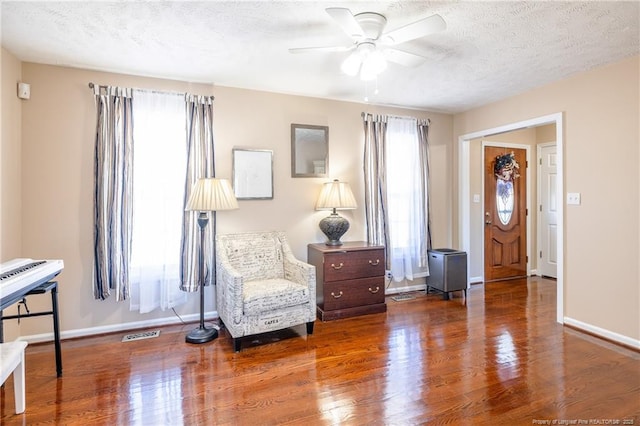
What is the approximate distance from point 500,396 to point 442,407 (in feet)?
1.33

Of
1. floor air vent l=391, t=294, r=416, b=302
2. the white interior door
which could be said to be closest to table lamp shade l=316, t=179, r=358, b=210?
floor air vent l=391, t=294, r=416, b=302

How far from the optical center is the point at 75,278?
301cm

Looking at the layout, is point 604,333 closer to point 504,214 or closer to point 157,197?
point 504,214

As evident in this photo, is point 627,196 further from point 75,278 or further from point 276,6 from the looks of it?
point 75,278

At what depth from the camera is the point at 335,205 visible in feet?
11.9

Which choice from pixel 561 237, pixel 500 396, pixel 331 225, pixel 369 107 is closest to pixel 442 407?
pixel 500 396

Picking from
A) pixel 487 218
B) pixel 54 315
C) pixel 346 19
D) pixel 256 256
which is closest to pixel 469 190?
pixel 487 218

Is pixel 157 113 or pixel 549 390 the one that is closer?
pixel 549 390

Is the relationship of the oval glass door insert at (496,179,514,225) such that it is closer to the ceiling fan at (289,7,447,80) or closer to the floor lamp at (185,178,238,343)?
the ceiling fan at (289,7,447,80)

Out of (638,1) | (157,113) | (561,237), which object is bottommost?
(561,237)

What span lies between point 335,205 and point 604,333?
2674 mm

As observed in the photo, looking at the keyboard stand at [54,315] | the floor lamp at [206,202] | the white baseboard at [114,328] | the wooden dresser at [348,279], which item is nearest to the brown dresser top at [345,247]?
the wooden dresser at [348,279]

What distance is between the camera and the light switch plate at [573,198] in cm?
316

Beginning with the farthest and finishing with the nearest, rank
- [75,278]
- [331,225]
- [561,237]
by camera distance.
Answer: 1. [331,225]
2. [561,237]
3. [75,278]
